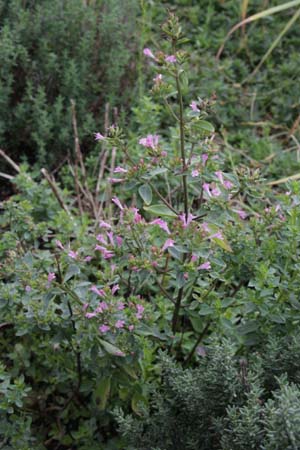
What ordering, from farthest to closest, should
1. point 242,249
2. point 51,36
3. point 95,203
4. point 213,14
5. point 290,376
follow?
point 213,14 → point 51,36 → point 95,203 → point 242,249 → point 290,376

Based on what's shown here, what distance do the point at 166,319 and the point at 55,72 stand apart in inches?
58.4

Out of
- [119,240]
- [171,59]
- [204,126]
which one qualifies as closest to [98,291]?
[119,240]

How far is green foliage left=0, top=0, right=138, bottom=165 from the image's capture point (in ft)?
10.2

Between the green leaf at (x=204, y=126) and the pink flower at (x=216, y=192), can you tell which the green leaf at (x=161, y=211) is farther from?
the green leaf at (x=204, y=126)

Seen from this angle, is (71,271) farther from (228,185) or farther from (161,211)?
(228,185)

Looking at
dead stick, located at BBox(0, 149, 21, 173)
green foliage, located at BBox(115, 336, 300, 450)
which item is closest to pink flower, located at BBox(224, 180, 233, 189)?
green foliage, located at BBox(115, 336, 300, 450)

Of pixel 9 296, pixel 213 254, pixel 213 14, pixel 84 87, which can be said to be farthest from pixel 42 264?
pixel 213 14

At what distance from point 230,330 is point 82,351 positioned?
0.47 metres

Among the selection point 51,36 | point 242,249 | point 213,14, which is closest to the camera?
point 242,249

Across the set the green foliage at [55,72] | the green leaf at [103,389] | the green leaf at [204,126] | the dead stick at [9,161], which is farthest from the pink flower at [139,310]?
the green foliage at [55,72]

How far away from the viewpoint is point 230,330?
2.10 meters

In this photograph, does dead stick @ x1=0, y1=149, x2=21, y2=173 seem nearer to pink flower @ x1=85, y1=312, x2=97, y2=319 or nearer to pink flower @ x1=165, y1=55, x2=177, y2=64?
pink flower @ x1=85, y1=312, x2=97, y2=319

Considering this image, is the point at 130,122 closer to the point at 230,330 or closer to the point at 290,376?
the point at 230,330

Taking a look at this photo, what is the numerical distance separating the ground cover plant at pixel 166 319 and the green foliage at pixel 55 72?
96 centimetres
